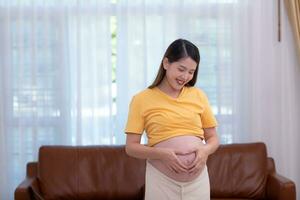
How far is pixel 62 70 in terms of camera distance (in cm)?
330

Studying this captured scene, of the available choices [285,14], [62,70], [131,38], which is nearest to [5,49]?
[62,70]

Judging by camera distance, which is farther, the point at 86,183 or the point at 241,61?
the point at 241,61

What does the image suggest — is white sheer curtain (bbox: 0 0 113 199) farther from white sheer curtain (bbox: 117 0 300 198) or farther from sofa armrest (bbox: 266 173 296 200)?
sofa armrest (bbox: 266 173 296 200)

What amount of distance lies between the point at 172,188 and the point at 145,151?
0.20 m

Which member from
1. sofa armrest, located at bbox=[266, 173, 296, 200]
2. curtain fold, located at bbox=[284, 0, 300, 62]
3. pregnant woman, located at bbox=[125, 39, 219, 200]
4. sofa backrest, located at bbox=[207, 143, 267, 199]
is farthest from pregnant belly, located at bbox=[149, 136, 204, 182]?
curtain fold, located at bbox=[284, 0, 300, 62]

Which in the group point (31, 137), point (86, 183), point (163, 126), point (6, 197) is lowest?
point (6, 197)

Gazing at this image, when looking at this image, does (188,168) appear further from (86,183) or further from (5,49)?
(5,49)

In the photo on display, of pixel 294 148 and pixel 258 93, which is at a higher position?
pixel 258 93

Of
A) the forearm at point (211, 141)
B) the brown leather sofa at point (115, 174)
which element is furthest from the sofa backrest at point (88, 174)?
the forearm at point (211, 141)

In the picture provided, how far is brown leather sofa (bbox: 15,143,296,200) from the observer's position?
9.90 feet

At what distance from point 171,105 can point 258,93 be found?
6.10 feet

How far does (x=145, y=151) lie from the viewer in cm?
169

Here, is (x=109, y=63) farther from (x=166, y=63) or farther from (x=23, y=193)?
(x=166, y=63)

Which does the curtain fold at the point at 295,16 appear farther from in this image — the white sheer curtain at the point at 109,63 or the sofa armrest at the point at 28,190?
the sofa armrest at the point at 28,190
